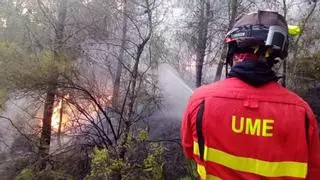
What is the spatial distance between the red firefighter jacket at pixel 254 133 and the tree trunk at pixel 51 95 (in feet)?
25.1

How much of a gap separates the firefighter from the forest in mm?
5091

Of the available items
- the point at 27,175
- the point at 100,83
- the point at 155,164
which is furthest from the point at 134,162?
the point at 27,175

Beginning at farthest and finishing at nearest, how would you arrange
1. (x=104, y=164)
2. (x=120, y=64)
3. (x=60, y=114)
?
1. (x=60, y=114)
2. (x=120, y=64)
3. (x=104, y=164)

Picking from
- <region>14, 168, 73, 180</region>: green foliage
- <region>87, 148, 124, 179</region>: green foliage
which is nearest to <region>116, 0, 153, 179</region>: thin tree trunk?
<region>87, 148, 124, 179</region>: green foliage

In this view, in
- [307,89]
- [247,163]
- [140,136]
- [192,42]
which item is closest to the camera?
[247,163]

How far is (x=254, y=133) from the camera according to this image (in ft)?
6.56

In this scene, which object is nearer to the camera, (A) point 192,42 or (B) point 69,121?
(B) point 69,121

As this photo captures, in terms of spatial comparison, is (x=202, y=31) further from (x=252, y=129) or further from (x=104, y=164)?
(x=252, y=129)

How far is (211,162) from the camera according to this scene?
2037 mm

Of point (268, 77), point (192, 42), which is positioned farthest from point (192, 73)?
point (268, 77)

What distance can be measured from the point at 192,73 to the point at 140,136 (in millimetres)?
9222

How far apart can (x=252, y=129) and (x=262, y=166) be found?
0.18 m

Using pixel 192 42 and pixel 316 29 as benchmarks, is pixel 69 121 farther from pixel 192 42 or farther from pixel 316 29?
pixel 316 29

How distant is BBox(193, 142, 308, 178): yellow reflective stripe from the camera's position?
1.99 metres
